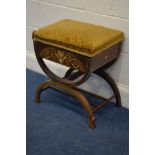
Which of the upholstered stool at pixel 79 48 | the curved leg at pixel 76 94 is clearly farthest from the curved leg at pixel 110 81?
the curved leg at pixel 76 94

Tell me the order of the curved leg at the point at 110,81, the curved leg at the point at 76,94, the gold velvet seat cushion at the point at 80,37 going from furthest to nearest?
the curved leg at the point at 110,81 → the curved leg at the point at 76,94 → the gold velvet seat cushion at the point at 80,37

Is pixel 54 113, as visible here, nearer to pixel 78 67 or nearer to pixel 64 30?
pixel 78 67

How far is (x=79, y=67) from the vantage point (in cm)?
180

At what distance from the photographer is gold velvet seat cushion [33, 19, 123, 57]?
171cm

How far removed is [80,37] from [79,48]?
8 centimetres

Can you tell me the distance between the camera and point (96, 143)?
5.98ft

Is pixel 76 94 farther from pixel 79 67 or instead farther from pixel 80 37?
pixel 80 37

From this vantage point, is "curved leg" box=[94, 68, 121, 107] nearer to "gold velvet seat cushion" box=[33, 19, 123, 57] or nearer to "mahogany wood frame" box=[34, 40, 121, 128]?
"mahogany wood frame" box=[34, 40, 121, 128]

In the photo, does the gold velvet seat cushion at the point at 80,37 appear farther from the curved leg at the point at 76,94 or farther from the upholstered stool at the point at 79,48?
the curved leg at the point at 76,94

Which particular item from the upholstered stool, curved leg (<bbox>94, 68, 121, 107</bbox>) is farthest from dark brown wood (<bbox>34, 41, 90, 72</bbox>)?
curved leg (<bbox>94, 68, 121, 107</bbox>)

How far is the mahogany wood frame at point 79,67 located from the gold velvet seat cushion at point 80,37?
43mm

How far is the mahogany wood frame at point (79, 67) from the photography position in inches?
70.3

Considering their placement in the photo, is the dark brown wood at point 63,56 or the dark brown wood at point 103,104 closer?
the dark brown wood at point 63,56

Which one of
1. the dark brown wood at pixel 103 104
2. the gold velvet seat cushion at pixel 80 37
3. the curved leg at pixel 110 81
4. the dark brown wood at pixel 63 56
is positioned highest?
the gold velvet seat cushion at pixel 80 37
